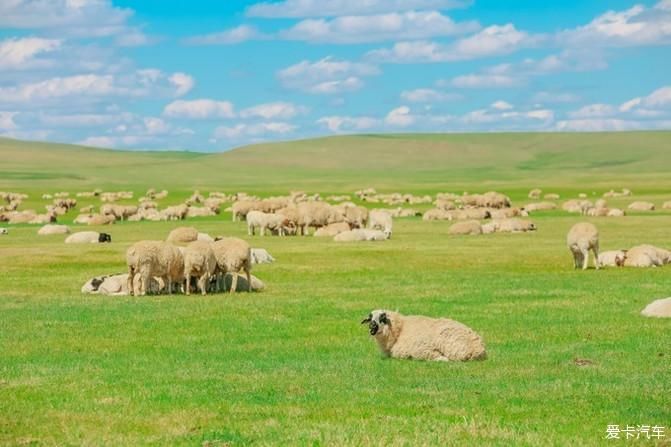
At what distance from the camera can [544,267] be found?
3616 centimetres

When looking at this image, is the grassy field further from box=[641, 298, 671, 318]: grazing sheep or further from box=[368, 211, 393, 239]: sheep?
box=[368, 211, 393, 239]: sheep

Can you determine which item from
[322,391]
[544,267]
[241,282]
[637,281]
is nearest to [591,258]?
[544,267]

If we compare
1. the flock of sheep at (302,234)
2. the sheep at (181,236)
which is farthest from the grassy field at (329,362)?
the sheep at (181,236)

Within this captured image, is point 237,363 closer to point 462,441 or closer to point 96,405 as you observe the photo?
point 96,405

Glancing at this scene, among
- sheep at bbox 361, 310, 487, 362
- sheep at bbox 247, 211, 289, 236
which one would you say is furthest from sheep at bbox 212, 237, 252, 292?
sheep at bbox 247, 211, 289, 236

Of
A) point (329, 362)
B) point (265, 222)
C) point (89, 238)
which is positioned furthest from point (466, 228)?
point (329, 362)

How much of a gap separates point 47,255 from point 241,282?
12943mm

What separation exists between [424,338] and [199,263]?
12322mm

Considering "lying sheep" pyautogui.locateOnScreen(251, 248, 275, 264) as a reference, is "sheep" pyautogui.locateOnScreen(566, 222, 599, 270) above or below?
above

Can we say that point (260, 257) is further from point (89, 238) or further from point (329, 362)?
point (329, 362)

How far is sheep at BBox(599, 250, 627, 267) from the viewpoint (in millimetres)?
36031

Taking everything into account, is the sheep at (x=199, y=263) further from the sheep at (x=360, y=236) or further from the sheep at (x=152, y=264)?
the sheep at (x=360, y=236)

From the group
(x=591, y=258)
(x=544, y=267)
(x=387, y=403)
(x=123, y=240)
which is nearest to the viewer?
(x=387, y=403)

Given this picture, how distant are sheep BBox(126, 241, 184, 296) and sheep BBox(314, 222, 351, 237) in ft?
81.0
